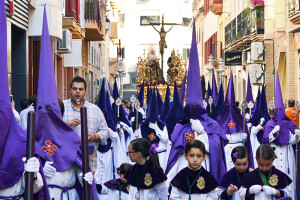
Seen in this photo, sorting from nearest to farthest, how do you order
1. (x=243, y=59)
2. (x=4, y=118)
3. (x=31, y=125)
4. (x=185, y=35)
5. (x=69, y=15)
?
(x=31, y=125), (x=4, y=118), (x=69, y=15), (x=243, y=59), (x=185, y=35)

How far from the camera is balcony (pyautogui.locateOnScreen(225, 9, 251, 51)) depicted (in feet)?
107

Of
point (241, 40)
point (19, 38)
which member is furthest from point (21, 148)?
point (241, 40)

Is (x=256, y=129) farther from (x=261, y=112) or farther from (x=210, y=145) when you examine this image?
(x=210, y=145)

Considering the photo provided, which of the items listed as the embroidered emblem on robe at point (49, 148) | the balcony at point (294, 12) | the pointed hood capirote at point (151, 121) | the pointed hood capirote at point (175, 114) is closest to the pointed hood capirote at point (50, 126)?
the embroidered emblem on robe at point (49, 148)

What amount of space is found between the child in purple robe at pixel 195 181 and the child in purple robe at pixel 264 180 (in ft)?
1.27

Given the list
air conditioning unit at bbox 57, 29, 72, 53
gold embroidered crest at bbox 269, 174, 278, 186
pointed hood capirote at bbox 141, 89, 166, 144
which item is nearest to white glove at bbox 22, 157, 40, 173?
gold embroidered crest at bbox 269, 174, 278, 186

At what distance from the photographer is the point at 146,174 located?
8.04 metres

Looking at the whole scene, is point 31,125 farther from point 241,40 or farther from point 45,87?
point 241,40

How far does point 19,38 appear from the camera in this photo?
17922mm

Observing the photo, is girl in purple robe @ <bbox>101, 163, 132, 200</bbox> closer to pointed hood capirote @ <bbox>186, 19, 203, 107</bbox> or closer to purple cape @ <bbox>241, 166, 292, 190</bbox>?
pointed hood capirote @ <bbox>186, 19, 203, 107</bbox>

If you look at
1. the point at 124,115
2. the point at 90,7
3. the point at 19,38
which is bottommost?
the point at 124,115

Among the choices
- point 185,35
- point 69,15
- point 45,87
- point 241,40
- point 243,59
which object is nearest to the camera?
point 45,87

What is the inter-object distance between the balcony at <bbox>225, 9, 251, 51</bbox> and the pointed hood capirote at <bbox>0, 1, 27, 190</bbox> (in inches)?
1056

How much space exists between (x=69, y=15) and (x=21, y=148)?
57.7 ft
